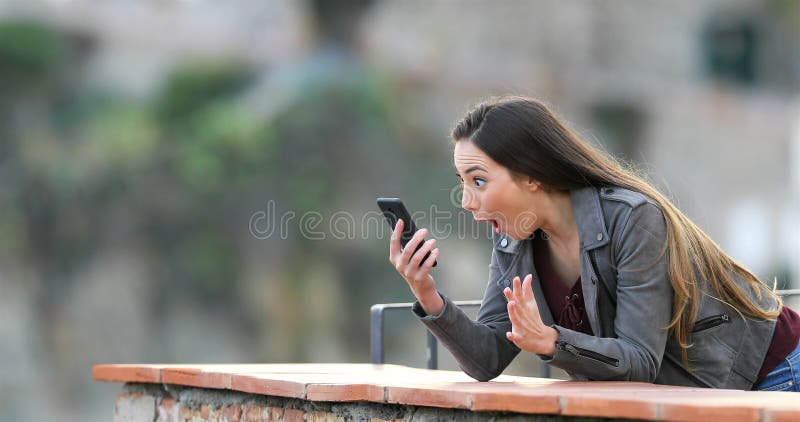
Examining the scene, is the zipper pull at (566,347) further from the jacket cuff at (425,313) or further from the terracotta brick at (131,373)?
the terracotta brick at (131,373)

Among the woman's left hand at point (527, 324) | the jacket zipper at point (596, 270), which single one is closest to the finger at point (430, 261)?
the woman's left hand at point (527, 324)

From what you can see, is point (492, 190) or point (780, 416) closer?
point (780, 416)

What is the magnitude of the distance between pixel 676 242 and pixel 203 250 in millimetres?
12663

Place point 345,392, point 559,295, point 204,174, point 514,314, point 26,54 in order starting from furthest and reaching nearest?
1. point 204,174
2. point 26,54
3. point 559,295
4. point 345,392
5. point 514,314

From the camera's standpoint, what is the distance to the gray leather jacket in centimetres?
276

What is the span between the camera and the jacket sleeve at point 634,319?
2736mm

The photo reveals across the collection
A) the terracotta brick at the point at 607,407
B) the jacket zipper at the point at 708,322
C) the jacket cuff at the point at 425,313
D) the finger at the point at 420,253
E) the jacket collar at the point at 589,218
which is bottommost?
the terracotta brick at the point at 607,407

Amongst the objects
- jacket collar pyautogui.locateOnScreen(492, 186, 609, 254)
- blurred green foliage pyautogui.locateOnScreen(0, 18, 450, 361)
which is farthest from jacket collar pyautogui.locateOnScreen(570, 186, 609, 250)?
blurred green foliage pyautogui.locateOnScreen(0, 18, 450, 361)

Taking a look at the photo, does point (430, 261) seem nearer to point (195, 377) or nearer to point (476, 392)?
point (476, 392)

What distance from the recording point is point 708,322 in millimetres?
2885

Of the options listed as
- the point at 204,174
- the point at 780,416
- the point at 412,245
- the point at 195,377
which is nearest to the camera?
the point at 780,416

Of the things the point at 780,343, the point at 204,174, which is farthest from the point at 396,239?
the point at 204,174

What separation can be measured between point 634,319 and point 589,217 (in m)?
0.29

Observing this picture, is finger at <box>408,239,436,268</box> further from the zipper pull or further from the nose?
the zipper pull
